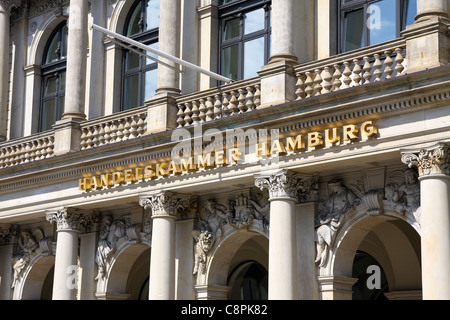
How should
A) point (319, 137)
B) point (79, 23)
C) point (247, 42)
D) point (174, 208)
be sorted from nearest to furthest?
point (319, 137)
point (174, 208)
point (247, 42)
point (79, 23)

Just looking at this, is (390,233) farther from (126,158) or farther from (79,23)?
(79,23)

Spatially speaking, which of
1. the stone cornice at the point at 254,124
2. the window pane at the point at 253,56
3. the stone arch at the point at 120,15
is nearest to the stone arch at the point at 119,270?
the stone cornice at the point at 254,124

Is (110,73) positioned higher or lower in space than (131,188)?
higher

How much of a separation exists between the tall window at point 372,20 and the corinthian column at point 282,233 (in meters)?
4.00

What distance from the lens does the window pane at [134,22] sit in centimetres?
3048

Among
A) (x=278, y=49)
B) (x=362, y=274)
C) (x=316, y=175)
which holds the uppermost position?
(x=278, y=49)

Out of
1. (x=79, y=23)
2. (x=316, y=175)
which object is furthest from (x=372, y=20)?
(x=79, y=23)

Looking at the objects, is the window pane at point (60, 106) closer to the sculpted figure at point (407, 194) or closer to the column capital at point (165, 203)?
the column capital at point (165, 203)

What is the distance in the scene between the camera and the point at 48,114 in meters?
33.1

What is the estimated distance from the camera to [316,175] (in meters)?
23.2

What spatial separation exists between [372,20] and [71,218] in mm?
10275

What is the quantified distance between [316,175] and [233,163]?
6.72 ft

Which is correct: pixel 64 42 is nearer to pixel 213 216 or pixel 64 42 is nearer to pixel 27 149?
pixel 27 149

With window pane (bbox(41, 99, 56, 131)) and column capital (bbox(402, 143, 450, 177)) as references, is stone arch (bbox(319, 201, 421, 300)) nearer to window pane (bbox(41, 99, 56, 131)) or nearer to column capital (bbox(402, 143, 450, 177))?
column capital (bbox(402, 143, 450, 177))
